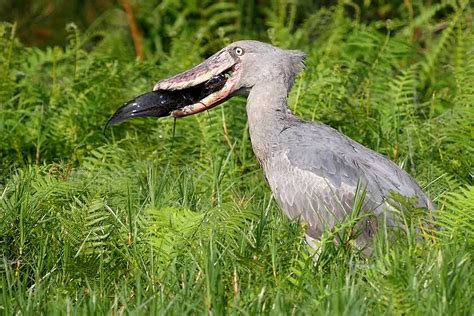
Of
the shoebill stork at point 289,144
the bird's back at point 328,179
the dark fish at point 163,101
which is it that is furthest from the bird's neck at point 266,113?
the dark fish at point 163,101

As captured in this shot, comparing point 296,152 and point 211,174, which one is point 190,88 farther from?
point 296,152

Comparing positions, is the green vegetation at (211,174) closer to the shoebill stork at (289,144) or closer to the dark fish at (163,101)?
the shoebill stork at (289,144)

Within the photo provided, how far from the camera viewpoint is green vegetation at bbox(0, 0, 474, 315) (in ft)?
18.6

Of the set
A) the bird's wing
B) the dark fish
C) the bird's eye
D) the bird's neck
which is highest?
the bird's eye

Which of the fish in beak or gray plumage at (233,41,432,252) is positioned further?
the fish in beak

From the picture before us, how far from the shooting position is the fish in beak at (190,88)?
7664 millimetres

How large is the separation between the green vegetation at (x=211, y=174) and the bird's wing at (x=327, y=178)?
183 millimetres

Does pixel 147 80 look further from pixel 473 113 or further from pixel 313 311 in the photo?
pixel 313 311

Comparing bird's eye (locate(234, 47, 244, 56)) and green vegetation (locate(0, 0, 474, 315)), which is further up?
bird's eye (locate(234, 47, 244, 56))

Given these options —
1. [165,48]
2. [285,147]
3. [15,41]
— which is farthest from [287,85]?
[165,48]

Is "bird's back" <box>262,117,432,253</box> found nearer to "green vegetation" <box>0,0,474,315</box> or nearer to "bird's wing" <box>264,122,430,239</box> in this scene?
"bird's wing" <box>264,122,430,239</box>

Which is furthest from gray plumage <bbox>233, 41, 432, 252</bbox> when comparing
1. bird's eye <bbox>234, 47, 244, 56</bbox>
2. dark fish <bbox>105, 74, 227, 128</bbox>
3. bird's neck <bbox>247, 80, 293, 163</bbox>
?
dark fish <bbox>105, 74, 227, 128</bbox>

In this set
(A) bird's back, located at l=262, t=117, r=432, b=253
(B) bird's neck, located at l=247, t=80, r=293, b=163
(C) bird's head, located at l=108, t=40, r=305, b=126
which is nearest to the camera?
(A) bird's back, located at l=262, t=117, r=432, b=253

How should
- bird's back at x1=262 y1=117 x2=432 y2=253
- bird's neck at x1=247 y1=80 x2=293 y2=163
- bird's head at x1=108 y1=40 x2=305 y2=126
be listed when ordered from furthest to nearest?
bird's head at x1=108 y1=40 x2=305 y2=126, bird's neck at x1=247 y1=80 x2=293 y2=163, bird's back at x1=262 y1=117 x2=432 y2=253
